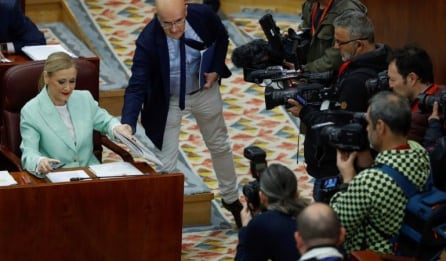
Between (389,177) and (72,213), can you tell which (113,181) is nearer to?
(72,213)

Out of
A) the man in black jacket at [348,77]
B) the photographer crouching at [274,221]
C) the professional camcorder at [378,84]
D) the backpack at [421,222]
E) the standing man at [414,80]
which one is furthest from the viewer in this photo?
the man in black jacket at [348,77]

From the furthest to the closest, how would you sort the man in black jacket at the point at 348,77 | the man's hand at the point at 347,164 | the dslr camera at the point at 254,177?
the man in black jacket at the point at 348,77 → the man's hand at the point at 347,164 → the dslr camera at the point at 254,177

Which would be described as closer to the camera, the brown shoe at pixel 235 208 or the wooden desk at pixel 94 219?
the wooden desk at pixel 94 219

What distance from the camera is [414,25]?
21.2 ft

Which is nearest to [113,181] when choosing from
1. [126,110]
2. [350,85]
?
[126,110]

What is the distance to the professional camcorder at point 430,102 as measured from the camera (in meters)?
4.99

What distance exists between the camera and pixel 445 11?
241 inches

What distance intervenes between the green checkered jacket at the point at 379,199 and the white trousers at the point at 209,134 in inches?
74.8

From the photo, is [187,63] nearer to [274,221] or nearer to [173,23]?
[173,23]

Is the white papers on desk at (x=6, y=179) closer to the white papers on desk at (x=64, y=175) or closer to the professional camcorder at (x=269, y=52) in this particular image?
the white papers on desk at (x=64, y=175)

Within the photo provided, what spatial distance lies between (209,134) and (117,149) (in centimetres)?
65

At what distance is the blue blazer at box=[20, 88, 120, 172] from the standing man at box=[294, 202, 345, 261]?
2.11 meters

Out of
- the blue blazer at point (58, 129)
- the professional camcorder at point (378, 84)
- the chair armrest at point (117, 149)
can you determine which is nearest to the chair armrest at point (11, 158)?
the blue blazer at point (58, 129)

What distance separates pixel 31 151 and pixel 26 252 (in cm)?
54
